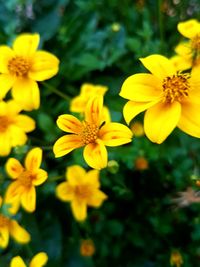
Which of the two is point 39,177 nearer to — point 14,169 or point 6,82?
point 14,169

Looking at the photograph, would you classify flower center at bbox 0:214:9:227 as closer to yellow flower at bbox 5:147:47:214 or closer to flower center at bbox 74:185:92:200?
yellow flower at bbox 5:147:47:214

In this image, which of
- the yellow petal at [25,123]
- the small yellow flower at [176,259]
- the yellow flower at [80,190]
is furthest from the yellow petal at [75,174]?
the small yellow flower at [176,259]

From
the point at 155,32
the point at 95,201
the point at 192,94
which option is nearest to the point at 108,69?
the point at 155,32

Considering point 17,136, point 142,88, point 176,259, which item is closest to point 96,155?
point 142,88

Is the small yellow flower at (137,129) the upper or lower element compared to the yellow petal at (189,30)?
lower

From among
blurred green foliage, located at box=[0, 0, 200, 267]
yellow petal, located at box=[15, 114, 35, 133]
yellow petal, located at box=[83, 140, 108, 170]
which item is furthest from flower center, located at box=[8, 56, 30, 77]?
yellow petal, located at box=[83, 140, 108, 170]

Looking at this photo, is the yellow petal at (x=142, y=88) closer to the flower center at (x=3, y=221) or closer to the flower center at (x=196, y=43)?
the flower center at (x=196, y=43)
